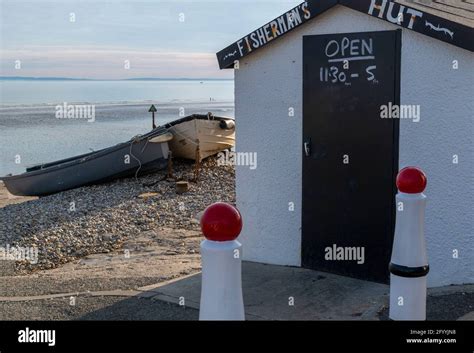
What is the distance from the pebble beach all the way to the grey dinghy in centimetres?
28

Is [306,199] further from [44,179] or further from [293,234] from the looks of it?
[44,179]

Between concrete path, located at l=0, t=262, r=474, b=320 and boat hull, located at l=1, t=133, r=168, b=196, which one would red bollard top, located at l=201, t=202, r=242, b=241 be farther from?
boat hull, located at l=1, t=133, r=168, b=196

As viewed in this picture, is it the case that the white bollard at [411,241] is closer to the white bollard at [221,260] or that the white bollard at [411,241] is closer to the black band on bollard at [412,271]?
the black band on bollard at [412,271]

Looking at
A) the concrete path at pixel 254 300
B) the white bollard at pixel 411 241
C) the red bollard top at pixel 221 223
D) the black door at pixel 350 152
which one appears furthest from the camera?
the black door at pixel 350 152

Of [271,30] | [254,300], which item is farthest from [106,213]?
Answer: [254,300]

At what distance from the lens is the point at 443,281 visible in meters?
5.92

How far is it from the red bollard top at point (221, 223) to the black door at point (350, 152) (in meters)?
3.28

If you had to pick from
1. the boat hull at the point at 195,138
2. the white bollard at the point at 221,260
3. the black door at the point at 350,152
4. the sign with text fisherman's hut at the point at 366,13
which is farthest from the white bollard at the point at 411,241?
the boat hull at the point at 195,138

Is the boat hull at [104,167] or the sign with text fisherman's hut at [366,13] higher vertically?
the sign with text fisherman's hut at [366,13]

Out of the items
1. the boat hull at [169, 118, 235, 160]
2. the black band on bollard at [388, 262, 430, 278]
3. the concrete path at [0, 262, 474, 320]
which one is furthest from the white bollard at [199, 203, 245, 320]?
the boat hull at [169, 118, 235, 160]

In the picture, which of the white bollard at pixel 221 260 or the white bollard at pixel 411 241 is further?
the white bollard at pixel 411 241

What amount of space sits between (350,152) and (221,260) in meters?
3.50

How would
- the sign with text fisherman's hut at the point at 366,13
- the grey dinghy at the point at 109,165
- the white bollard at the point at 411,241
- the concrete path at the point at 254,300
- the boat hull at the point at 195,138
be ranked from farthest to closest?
the boat hull at the point at 195,138, the grey dinghy at the point at 109,165, the sign with text fisherman's hut at the point at 366,13, the concrete path at the point at 254,300, the white bollard at the point at 411,241

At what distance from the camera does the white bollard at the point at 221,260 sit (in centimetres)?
315
